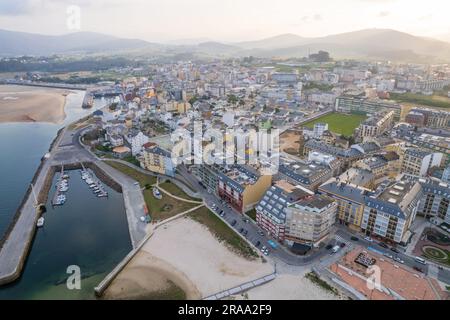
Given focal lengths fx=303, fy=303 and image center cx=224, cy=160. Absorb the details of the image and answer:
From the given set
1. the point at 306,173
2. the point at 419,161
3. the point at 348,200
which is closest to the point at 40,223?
the point at 306,173

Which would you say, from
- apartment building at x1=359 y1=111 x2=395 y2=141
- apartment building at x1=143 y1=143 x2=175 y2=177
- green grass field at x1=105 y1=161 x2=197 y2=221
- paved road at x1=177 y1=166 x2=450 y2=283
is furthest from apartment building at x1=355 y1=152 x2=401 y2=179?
apartment building at x1=143 y1=143 x2=175 y2=177

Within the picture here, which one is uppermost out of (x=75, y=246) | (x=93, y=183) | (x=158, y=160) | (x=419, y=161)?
(x=419, y=161)

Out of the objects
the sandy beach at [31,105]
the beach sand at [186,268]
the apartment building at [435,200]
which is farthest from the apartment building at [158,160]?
the sandy beach at [31,105]

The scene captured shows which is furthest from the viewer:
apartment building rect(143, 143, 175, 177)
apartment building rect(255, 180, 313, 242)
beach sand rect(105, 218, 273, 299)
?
apartment building rect(143, 143, 175, 177)

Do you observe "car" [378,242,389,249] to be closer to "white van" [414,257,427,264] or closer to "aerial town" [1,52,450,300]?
"aerial town" [1,52,450,300]

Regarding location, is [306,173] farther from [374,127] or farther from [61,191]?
[61,191]

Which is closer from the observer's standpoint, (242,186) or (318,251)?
(318,251)
